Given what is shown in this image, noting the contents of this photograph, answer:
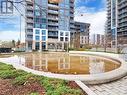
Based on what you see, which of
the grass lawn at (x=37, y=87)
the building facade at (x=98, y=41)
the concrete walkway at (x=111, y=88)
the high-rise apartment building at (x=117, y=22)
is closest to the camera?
the grass lawn at (x=37, y=87)

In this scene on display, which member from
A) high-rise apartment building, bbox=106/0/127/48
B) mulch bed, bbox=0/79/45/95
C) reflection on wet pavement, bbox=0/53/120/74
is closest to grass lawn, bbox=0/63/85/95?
mulch bed, bbox=0/79/45/95

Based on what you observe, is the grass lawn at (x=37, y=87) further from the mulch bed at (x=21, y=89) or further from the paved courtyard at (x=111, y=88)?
the paved courtyard at (x=111, y=88)

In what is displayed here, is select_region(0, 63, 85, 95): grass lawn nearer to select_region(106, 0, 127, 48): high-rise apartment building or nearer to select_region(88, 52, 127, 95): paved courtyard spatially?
select_region(88, 52, 127, 95): paved courtyard

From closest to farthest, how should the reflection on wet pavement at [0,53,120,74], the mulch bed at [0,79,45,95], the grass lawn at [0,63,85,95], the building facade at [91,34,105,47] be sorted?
the grass lawn at [0,63,85,95] < the mulch bed at [0,79,45,95] < the reflection on wet pavement at [0,53,120,74] < the building facade at [91,34,105,47]

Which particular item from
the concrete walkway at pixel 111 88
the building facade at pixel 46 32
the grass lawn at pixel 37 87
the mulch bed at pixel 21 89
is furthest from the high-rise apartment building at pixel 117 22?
the mulch bed at pixel 21 89

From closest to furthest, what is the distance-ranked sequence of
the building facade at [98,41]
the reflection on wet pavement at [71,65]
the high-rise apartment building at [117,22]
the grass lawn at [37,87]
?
1. the grass lawn at [37,87]
2. the reflection on wet pavement at [71,65]
3. the high-rise apartment building at [117,22]
4. the building facade at [98,41]

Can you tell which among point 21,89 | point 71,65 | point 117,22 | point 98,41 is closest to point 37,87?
point 21,89

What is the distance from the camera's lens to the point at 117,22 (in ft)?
236

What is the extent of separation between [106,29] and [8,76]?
7978 centimetres

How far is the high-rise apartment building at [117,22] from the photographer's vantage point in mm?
66919

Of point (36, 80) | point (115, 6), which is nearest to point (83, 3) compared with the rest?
point (36, 80)

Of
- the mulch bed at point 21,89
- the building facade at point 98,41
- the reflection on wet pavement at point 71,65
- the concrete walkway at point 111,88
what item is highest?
the building facade at point 98,41

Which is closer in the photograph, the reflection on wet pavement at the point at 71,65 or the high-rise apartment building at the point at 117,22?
the reflection on wet pavement at the point at 71,65

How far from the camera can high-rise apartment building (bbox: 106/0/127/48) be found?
220 ft
